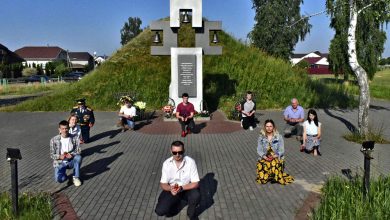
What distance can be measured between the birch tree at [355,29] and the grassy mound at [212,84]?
30.5 ft

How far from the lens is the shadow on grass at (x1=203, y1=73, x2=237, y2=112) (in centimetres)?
2284

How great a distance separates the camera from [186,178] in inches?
231

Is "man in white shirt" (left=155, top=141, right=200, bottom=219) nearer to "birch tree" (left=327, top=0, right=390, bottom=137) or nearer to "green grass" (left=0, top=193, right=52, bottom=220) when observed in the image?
"green grass" (left=0, top=193, right=52, bottom=220)

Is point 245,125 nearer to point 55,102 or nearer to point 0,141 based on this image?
point 0,141

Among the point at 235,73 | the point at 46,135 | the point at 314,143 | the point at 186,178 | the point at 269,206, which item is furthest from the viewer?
the point at 235,73

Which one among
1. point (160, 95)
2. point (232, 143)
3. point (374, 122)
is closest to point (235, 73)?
point (160, 95)

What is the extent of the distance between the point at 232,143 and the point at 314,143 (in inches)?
106

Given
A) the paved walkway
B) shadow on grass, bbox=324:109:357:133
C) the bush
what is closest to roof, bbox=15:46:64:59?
the bush

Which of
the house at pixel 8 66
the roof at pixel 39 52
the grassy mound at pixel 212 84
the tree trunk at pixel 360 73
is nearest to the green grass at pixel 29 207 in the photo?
the tree trunk at pixel 360 73

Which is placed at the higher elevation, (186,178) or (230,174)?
(186,178)

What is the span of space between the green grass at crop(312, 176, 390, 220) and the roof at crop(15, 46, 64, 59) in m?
112

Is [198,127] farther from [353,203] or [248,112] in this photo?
[353,203]

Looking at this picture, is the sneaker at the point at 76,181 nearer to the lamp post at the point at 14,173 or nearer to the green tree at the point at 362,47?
the lamp post at the point at 14,173

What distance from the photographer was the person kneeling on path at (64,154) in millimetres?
7598
